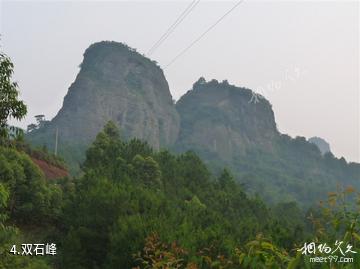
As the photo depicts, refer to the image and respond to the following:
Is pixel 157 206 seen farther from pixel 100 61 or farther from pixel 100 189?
pixel 100 61

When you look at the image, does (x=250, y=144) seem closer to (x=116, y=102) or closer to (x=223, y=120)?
(x=223, y=120)

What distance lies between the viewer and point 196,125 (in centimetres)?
13662

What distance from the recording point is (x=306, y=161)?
148125 mm

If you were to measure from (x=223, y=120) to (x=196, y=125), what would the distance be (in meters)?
8.07

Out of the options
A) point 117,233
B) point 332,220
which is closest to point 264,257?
point 332,220

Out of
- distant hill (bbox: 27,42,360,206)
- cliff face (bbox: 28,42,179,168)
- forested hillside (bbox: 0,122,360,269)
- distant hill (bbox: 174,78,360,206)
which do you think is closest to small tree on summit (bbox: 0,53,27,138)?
forested hillside (bbox: 0,122,360,269)

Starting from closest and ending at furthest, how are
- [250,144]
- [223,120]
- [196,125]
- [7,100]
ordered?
[7,100] < [196,125] < [223,120] < [250,144]

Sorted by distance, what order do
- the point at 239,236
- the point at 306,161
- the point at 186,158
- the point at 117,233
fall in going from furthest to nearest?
the point at 306,161 < the point at 186,158 < the point at 239,236 < the point at 117,233

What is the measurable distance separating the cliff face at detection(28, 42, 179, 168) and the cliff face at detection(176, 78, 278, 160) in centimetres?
677

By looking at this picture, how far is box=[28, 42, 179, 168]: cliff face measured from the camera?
10862cm

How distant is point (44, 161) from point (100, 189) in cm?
1935

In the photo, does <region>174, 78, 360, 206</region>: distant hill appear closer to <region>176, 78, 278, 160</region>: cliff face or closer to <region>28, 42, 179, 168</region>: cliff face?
<region>176, 78, 278, 160</region>: cliff face

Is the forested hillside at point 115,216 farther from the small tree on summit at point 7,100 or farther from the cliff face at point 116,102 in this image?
the cliff face at point 116,102

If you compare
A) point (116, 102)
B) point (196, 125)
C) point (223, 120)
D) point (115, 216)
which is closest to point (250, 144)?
point (223, 120)
